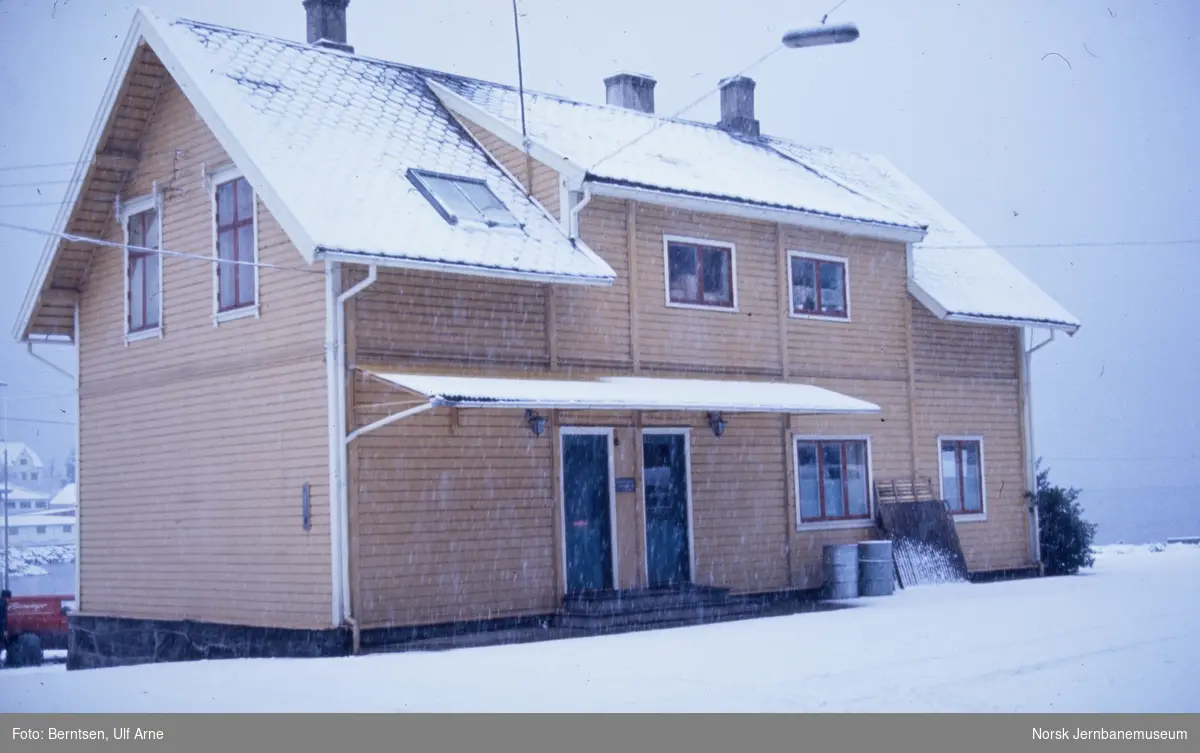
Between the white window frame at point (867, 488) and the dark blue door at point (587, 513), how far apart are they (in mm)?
3508

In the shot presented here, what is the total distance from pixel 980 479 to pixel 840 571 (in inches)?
172

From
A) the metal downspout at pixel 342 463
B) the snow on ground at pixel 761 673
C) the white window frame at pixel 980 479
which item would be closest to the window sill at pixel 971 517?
the white window frame at pixel 980 479

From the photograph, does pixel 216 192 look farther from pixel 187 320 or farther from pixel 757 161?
pixel 757 161

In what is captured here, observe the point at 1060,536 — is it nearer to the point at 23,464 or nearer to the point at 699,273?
the point at 699,273

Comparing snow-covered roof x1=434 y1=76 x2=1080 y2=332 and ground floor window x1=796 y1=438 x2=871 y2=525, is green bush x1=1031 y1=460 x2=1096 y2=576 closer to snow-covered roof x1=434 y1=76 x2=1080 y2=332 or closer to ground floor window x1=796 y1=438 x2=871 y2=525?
snow-covered roof x1=434 y1=76 x2=1080 y2=332

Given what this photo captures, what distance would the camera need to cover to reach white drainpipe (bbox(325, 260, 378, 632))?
48.9 feet

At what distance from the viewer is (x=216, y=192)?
55.5ft

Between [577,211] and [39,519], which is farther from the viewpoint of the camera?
[39,519]

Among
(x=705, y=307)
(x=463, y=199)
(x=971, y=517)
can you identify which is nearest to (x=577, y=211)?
(x=463, y=199)

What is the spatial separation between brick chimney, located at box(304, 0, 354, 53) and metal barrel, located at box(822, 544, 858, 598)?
33.2ft

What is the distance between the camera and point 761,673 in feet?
39.0

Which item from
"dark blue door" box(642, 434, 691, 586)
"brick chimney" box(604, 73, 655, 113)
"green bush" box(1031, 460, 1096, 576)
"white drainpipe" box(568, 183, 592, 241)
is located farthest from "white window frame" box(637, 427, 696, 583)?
"green bush" box(1031, 460, 1096, 576)

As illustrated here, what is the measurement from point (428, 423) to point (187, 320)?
12.2 ft
